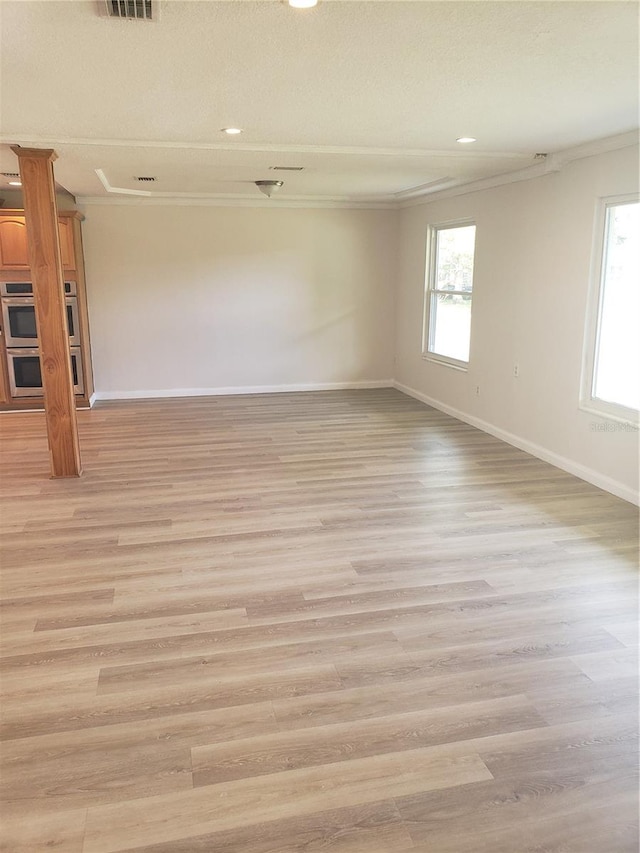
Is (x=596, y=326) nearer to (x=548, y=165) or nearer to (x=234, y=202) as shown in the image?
(x=548, y=165)

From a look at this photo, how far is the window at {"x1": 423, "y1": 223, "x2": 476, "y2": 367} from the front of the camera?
672 centimetres

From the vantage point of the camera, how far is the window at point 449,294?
6723 mm

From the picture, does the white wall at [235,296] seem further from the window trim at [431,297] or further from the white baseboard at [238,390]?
the window trim at [431,297]

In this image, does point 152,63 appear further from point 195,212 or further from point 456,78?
point 195,212

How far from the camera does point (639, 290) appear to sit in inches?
170

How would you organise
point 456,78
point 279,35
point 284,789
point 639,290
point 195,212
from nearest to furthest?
point 284,789
point 279,35
point 456,78
point 639,290
point 195,212

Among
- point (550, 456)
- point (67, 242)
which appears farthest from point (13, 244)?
point (550, 456)

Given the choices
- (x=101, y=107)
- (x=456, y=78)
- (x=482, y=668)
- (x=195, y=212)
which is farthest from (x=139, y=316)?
(x=482, y=668)

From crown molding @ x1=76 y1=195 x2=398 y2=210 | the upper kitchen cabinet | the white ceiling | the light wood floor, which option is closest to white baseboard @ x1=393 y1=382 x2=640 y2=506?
the light wood floor

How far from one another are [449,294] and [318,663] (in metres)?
5.33

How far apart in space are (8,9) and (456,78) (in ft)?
6.25

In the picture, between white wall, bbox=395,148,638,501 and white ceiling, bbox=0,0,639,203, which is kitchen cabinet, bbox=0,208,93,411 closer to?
white ceiling, bbox=0,0,639,203

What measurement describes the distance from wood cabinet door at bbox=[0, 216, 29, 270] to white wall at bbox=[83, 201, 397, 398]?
83cm

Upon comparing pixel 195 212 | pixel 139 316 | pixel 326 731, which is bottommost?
pixel 326 731
